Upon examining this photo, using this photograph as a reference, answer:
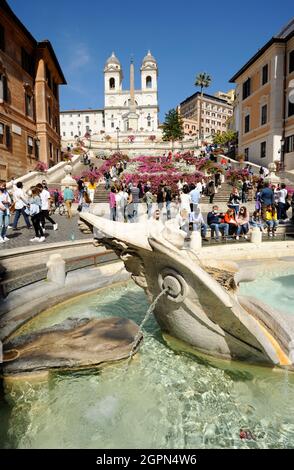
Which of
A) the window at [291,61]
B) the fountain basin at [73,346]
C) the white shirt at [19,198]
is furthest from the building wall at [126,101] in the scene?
the fountain basin at [73,346]

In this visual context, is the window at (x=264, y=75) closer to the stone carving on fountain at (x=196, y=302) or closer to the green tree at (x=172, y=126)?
the stone carving on fountain at (x=196, y=302)

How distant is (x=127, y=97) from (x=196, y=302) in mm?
103181

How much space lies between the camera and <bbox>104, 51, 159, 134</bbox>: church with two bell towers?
95.4 metres

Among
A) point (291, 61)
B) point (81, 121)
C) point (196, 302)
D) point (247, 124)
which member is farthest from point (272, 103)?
point (81, 121)

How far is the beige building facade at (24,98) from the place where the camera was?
24062mm

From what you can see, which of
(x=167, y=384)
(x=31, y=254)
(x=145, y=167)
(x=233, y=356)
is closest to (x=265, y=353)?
(x=233, y=356)

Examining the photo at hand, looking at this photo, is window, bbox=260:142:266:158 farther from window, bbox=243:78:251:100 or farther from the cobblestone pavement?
the cobblestone pavement

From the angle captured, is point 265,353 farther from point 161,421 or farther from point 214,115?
point 214,115

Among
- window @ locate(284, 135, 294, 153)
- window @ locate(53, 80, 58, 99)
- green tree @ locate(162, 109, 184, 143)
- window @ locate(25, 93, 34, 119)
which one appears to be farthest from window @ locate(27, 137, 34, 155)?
green tree @ locate(162, 109, 184, 143)

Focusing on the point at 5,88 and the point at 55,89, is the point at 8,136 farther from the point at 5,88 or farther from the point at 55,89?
the point at 55,89

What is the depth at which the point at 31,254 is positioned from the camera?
728 centimetres
